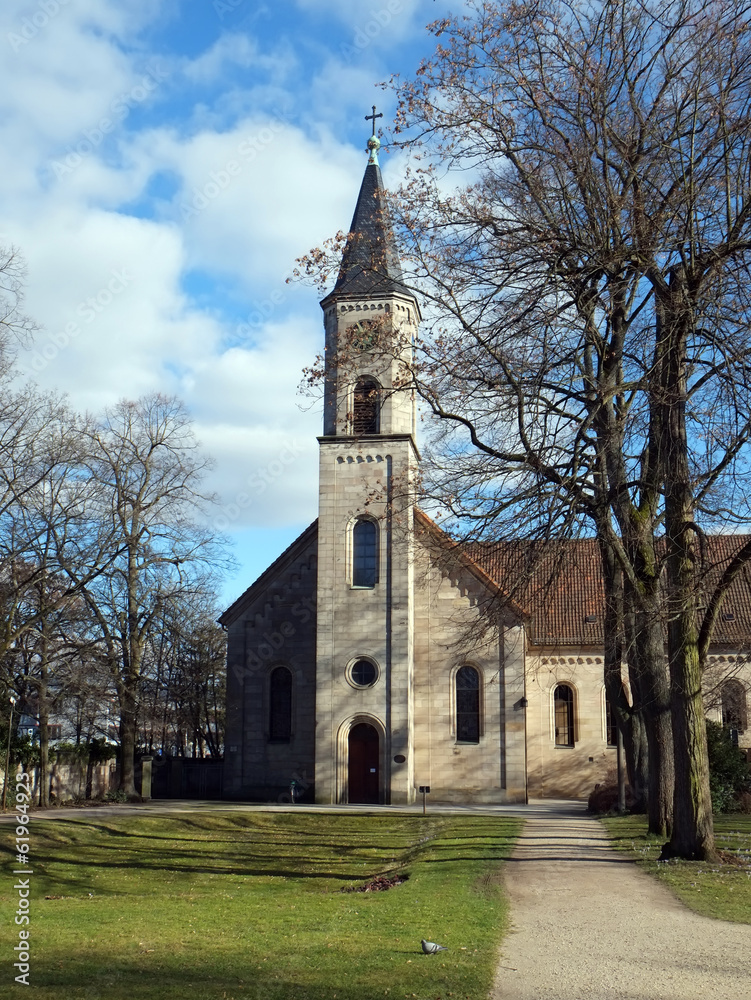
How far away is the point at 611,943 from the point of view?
10.3 meters

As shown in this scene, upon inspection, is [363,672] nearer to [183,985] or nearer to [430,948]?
[430,948]

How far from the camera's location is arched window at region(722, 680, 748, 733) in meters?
37.1

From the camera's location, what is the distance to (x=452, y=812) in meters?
30.4

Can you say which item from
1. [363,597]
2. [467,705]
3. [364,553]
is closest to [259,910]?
[363,597]

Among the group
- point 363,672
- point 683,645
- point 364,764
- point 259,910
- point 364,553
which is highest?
point 364,553

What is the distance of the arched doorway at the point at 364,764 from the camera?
109 feet

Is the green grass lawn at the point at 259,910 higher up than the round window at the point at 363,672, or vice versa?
the round window at the point at 363,672

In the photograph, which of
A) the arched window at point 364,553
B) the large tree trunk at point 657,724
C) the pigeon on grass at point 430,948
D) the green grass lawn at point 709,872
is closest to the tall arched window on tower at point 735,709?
the arched window at point 364,553

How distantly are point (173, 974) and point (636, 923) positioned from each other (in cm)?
540

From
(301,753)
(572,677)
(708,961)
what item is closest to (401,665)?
(301,753)

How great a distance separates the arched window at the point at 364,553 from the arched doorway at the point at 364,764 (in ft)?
16.6

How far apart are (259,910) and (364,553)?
69.7 feet

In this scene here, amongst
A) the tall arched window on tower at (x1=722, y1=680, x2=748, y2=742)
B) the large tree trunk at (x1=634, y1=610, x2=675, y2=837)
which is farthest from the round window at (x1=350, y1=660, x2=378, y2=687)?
the large tree trunk at (x1=634, y1=610, x2=675, y2=837)

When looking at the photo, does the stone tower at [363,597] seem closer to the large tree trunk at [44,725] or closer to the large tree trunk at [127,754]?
the large tree trunk at [127,754]
